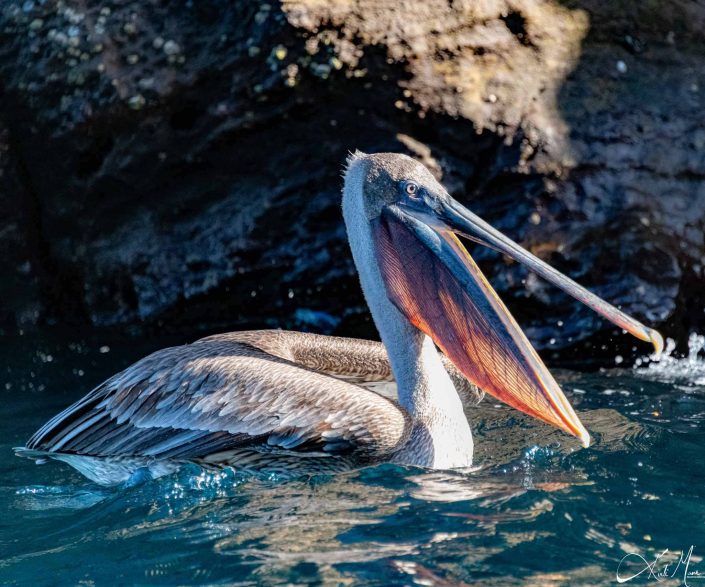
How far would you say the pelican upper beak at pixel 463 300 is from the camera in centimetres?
415

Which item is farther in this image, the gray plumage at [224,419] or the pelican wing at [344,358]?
the pelican wing at [344,358]

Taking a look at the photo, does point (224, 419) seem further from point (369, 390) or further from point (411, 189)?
point (411, 189)

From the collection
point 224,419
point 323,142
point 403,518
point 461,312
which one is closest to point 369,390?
point 461,312

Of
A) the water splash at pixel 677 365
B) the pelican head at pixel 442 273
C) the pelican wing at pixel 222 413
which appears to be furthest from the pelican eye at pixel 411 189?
the water splash at pixel 677 365

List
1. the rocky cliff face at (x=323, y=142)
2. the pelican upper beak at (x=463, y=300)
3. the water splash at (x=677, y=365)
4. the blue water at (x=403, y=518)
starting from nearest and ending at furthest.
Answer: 1. the blue water at (x=403, y=518)
2. the pelican upper beak at (x=463, y=300)
3. the water splash at (x=677, y=365)
4. the rocky cliff face at (x=323, y=142)

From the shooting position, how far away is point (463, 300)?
14.2 ft

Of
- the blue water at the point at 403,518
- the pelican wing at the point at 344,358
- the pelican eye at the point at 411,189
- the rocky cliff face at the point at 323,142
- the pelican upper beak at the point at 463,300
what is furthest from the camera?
the rocky cliff face at the point at 323,142

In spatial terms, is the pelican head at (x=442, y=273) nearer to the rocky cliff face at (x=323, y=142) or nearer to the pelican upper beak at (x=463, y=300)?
the pelican upper beak at (x=463, y=300)

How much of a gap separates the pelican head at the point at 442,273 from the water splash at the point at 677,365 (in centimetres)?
158

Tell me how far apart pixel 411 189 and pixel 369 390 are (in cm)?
82

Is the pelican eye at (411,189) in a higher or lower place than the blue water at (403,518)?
higher

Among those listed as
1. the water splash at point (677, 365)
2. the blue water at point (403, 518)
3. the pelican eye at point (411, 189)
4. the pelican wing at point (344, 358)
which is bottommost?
the water splash at point (677, 365)

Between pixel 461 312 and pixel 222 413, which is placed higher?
pixel 461 312

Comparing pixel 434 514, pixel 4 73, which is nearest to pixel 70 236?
pixel 4 73
